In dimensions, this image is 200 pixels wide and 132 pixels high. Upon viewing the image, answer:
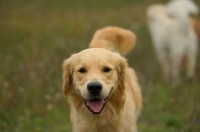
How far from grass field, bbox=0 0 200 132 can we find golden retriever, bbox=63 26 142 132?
1544mm

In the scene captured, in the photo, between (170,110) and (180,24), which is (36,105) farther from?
(180,24)

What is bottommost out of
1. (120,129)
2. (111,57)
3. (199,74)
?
(199,74)

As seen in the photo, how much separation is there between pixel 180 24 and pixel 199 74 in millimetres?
1207

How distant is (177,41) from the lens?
892cm

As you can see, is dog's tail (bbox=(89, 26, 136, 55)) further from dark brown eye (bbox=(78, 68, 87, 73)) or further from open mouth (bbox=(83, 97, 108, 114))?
open mouth (bbox=(83, 97, 108, 114))

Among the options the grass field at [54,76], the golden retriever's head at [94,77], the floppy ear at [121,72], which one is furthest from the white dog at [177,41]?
the golden retriever's head at [94,77]

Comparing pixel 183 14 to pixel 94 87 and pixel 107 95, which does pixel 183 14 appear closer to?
pixel 107 95

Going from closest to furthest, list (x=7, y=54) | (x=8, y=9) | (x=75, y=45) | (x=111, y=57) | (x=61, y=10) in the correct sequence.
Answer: (x=111, y=57), (x=7, y=54), (x=75, y=45), (x=8, y=9), (x=61, y=10)

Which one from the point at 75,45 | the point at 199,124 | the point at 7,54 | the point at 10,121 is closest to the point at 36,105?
Result: the point at 10,121

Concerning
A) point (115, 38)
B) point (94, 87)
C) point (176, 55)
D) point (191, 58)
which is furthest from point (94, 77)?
point (191, 58)

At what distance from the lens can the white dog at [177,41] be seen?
Answer: 8.88 m

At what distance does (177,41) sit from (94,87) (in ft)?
17.2

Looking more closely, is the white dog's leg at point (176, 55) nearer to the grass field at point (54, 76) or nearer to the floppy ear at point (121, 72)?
the grass field at point (54, 76)

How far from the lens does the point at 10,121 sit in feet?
20.0
